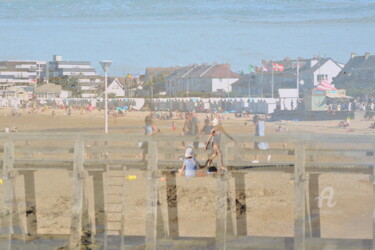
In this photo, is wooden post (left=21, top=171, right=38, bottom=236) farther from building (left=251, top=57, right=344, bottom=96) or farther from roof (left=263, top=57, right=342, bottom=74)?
roof (left=263, top=57, right=342, bottom=74)

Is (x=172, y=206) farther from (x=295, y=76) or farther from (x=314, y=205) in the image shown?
(x=295, y=76)

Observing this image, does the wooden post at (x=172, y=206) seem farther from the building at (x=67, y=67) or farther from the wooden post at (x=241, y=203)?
the building at (x=67, y=67)

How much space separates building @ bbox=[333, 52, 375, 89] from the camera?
6050 centimetres

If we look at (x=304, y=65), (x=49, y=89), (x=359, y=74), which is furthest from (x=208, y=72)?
(x=49, y=89)

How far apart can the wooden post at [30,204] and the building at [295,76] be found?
1833 inches

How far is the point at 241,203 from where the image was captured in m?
15.5

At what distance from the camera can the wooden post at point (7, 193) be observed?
11.8 metres

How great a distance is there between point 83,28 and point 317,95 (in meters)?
14.7

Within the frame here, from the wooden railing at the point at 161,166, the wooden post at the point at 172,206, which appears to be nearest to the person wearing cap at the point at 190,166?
the wooden railing at the point at 161,166

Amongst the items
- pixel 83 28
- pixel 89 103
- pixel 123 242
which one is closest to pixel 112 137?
pixel 123 242

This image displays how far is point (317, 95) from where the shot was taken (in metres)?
49.1

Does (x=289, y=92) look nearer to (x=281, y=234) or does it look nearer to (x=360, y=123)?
(x=360, y=123)

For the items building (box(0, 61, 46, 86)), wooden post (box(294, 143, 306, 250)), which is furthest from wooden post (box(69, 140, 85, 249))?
building (box(0, 61, 46, 86))

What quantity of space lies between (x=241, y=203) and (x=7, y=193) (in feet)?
16.1
